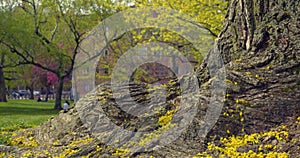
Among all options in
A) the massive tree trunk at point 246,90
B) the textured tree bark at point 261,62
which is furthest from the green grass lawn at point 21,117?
the textured tree bark at point 261,62

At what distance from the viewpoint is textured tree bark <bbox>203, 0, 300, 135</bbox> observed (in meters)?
5.00

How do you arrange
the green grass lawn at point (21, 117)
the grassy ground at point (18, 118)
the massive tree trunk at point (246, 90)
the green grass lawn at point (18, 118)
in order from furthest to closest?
the green grass lawn at point (21, 117), the grassy ground at point (18, 118), the green grass lawn at point (18, 118), the massive tree trunk at point (246, 90)

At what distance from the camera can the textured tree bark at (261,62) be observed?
5000 mm

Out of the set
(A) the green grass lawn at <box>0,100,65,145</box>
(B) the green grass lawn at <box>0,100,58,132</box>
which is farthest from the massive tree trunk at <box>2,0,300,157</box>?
(B) the green grass lawn at <box>0,100,58,132</box>

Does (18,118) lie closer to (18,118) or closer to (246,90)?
(18,118)

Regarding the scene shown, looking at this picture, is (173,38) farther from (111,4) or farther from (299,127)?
(299,127)

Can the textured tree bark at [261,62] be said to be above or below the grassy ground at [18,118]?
above

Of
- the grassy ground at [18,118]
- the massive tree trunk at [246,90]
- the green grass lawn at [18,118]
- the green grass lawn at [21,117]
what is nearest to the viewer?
the massive tree trunk at [246,90]

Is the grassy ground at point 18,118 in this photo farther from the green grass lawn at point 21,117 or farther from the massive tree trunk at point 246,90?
the massive tree trunk at point 246,90

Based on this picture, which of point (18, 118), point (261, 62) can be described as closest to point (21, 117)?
point (18, 118)

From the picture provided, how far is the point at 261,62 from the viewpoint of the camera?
559 cm

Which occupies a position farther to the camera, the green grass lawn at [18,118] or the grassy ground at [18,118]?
the grassy ground at [18,118]

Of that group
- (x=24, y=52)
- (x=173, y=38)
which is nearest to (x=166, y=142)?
(x=173, y=38)

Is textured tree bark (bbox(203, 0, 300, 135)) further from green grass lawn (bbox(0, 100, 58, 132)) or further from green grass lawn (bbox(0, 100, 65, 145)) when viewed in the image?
green grass lawn (bbox(0, 100, 58, 132))
